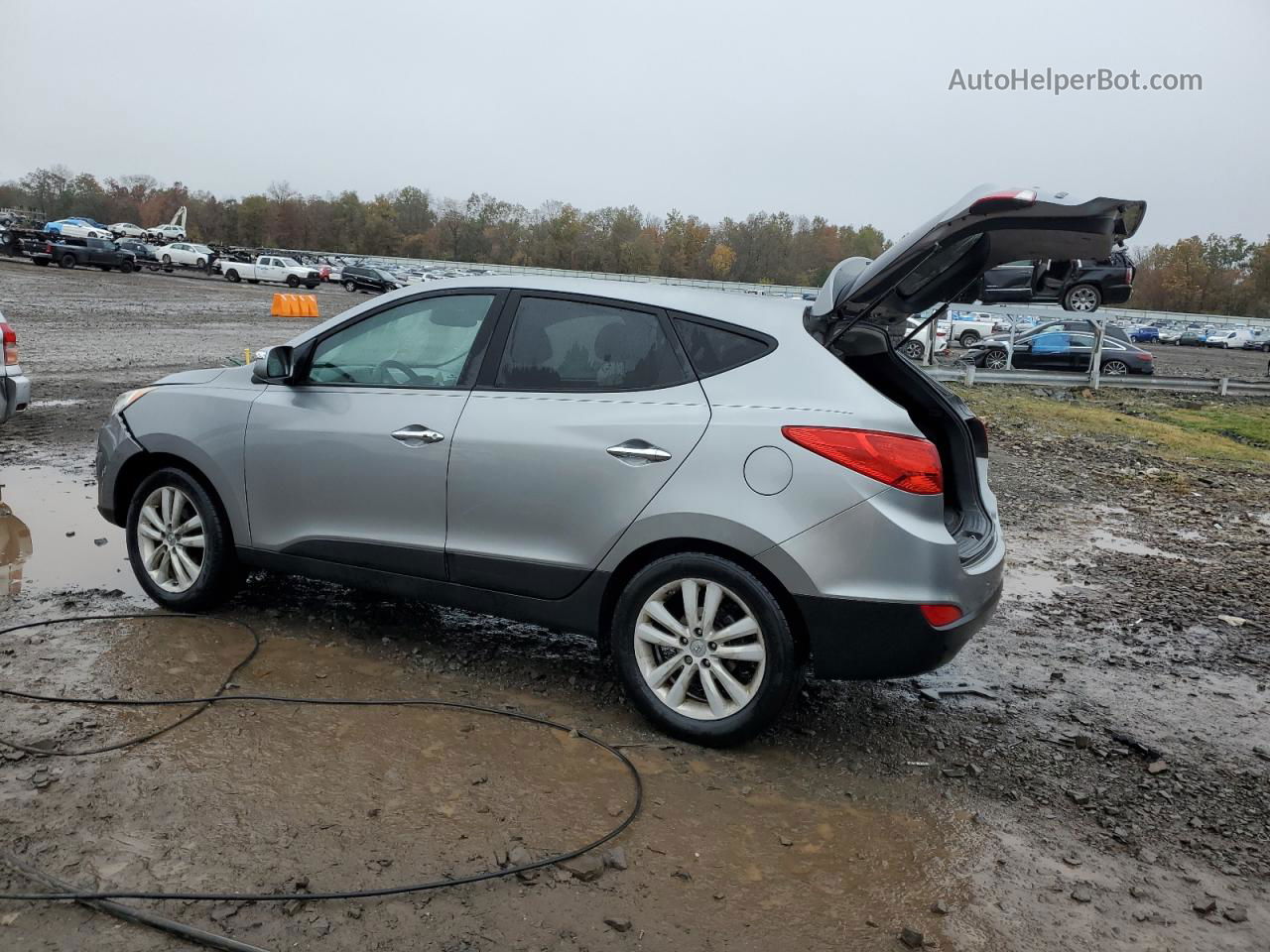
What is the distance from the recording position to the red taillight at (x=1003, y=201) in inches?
138

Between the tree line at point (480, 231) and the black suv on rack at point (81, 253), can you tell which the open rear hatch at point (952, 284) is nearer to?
the black suv on rack at point (81, 253)

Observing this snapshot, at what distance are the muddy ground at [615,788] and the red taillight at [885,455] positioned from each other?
1.14 metres

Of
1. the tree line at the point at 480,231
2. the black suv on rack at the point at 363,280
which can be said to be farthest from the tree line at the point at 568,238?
the black suv on rack at the point at 363,280

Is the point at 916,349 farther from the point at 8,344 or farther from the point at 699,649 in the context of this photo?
the point at 699,649

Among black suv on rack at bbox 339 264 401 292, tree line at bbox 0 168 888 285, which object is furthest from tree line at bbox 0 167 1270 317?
black suv on rack at bbox 339 264 401 292

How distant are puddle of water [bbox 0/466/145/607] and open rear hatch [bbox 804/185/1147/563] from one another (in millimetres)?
3896

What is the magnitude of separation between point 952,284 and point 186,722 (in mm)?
3533

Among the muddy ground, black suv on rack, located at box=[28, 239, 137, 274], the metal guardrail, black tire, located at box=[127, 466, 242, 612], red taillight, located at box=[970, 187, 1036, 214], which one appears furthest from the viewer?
black suv on rack, located at box=[28, 239, 137, 274]

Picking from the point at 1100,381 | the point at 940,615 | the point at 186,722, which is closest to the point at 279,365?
the point at 186,722

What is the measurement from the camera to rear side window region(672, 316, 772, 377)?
395 cm

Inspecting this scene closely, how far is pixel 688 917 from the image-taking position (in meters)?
2.89

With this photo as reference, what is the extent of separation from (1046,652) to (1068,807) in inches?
72.3

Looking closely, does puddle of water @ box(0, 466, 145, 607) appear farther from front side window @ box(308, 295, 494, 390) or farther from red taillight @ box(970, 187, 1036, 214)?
red taillight @ box(970, 187, 1036, 214)

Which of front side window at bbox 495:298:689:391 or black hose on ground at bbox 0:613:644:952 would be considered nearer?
black hose on ground at bbox 0:613:644:952
